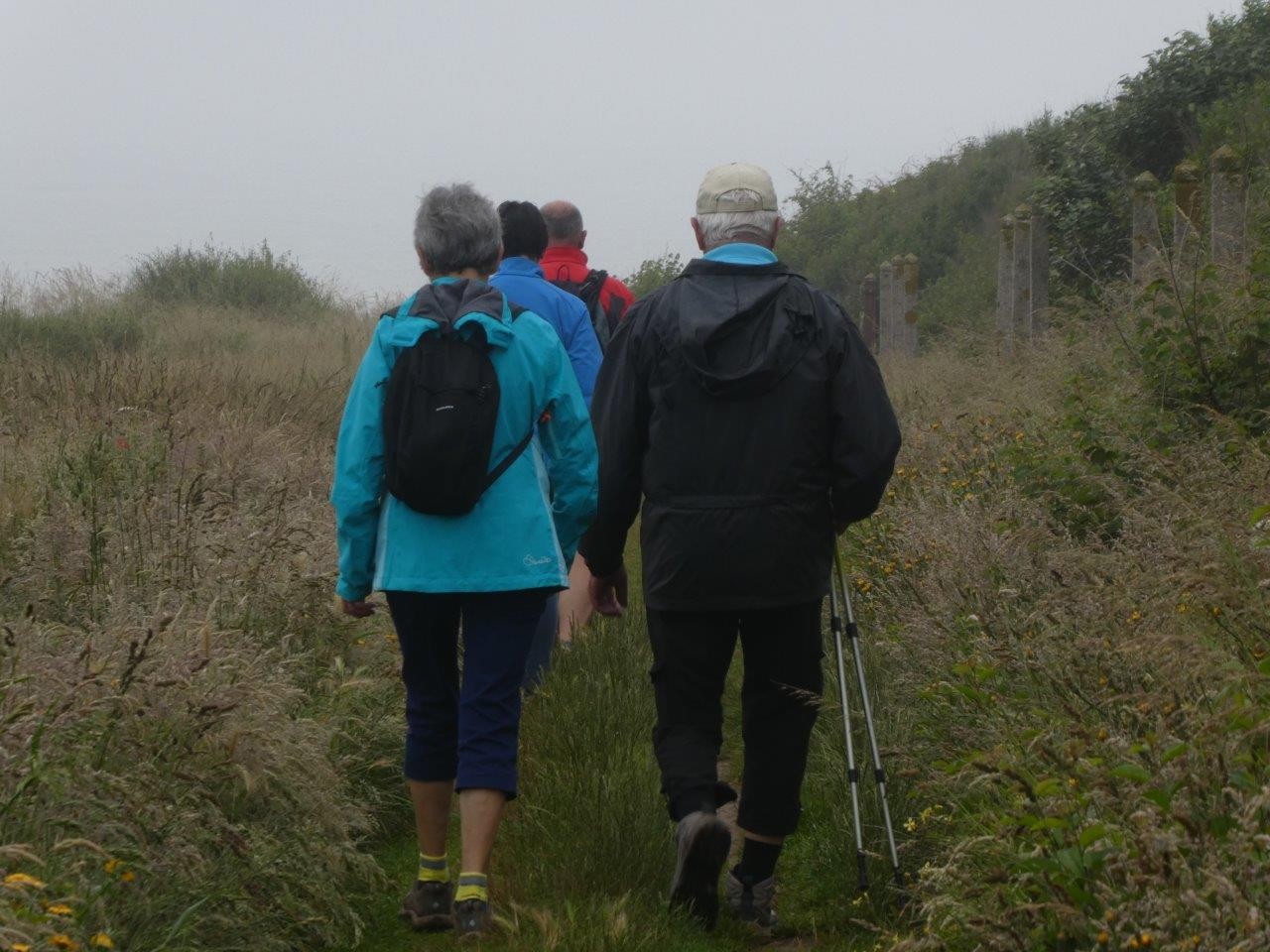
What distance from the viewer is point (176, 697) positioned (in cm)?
495

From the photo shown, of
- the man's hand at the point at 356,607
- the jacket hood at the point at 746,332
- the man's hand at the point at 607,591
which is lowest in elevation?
the man's hand at the point at 607,591

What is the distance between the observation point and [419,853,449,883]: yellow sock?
506 cm

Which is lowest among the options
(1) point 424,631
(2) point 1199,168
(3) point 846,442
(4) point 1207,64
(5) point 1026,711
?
(5) point 1026,711

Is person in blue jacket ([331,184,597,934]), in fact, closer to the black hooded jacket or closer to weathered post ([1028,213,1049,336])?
the black hooded jacket

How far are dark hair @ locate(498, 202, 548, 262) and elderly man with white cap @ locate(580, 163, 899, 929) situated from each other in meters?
2.48

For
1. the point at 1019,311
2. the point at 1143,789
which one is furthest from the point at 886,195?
the point at 1143,789

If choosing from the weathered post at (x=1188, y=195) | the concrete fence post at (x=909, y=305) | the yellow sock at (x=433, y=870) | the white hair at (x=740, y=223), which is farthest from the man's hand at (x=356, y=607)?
the concrete fence post at (x=909, y=305)

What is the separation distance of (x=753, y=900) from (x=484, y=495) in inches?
57.6

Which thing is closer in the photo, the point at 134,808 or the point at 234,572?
the point at 134,808

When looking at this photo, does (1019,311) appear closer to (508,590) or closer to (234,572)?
(234,572)

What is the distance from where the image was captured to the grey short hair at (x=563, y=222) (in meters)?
8.41

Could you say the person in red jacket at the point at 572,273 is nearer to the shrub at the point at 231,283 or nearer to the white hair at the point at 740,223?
the white hair at the point at 740,223

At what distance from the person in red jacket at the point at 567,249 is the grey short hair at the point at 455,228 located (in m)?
3.17

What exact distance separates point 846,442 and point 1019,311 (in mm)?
12563
